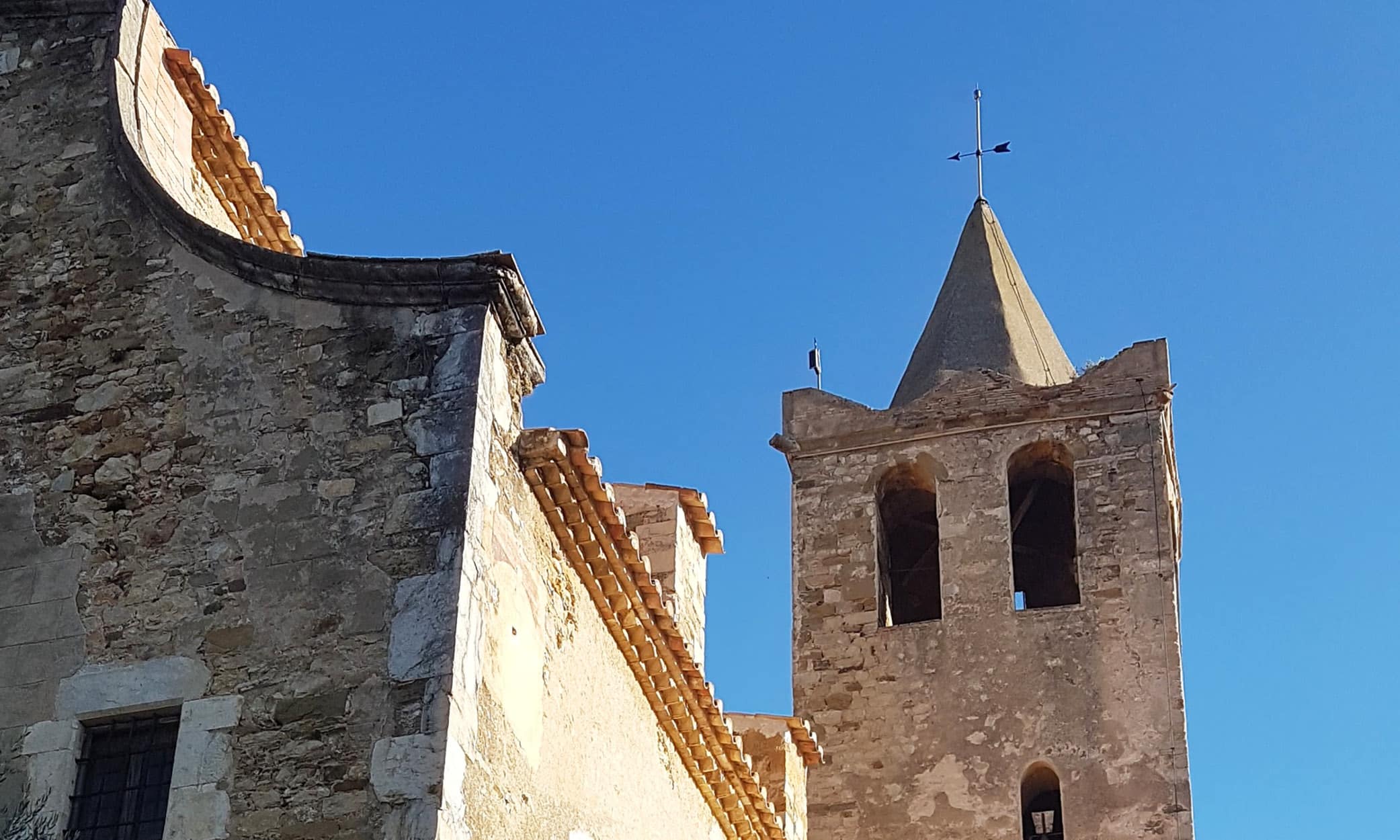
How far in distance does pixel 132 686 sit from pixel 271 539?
2.64ft

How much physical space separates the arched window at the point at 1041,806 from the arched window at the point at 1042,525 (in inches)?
85.0

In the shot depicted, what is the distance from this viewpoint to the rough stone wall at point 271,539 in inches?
332

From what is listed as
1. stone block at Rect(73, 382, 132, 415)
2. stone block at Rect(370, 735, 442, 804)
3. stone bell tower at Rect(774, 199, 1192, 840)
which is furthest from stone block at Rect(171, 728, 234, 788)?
stone bell tower at Rect(774, 199, 1192, 840)

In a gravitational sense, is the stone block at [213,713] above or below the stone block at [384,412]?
below

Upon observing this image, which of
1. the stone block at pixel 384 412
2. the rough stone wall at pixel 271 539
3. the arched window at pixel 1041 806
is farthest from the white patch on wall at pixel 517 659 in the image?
the arched window at pixel 1041 806

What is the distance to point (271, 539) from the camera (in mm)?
8914

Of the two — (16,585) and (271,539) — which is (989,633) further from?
(16,585)

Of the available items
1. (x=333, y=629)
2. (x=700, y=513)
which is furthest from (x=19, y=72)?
(x=700, y=513)

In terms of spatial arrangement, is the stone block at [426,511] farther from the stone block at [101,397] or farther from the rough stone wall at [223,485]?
the stone block at [101,397]

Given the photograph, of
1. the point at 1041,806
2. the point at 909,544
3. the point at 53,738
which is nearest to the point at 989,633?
the point at 1041,806

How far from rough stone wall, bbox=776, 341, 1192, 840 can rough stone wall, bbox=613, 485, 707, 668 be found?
3523 millimetres

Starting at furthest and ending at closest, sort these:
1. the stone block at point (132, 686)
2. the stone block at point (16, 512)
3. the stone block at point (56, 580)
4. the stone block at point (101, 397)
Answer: the stone block at point (101, 397), the stone block at point (16, 512), the stone block at point (56, 580), the stone block at point (132, 686)

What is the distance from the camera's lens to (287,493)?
902 cm

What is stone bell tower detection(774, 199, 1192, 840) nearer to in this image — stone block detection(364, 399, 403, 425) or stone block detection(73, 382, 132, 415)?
stone block detection(364, 399, 403, 425)
